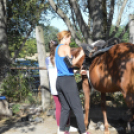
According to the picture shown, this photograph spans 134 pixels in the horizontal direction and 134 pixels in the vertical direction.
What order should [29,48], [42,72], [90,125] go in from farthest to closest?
[29,48] → [42,72] → [90,125]

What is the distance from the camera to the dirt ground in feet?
15.2

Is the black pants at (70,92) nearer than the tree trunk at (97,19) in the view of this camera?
Yes

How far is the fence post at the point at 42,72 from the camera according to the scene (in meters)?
5.62

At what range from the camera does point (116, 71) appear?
3678 mm

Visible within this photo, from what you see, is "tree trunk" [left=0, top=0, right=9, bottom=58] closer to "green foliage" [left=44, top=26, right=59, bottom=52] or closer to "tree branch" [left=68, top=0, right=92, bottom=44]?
"green foliage" [left=44, top=26, right=59, bottom=52]

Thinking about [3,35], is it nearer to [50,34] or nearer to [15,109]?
[50,34]

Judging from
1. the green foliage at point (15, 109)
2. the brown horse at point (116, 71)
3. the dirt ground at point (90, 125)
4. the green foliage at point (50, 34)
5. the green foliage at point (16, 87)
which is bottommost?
the dirt ground at point (90, 125)

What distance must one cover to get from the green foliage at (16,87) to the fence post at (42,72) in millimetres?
520

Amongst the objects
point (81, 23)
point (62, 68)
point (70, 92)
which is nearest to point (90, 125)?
point (70, 92)

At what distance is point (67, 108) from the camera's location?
12.5ft

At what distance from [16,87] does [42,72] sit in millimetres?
914

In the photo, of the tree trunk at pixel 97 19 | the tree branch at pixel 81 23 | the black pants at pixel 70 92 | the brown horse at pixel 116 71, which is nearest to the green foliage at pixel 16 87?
the tree branch at pixel 81 23

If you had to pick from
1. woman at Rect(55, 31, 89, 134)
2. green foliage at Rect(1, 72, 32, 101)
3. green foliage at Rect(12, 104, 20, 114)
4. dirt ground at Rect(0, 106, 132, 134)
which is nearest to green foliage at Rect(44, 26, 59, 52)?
green foliage at Rect(1, 72, 32, 101)

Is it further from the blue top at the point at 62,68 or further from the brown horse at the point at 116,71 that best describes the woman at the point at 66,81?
Result: the brown horse at the point at 116,71
